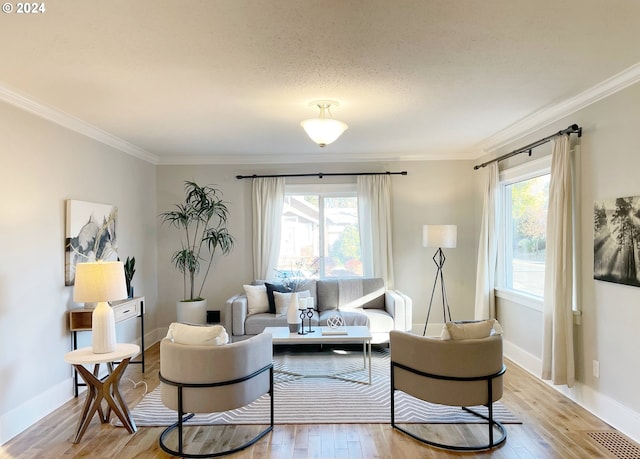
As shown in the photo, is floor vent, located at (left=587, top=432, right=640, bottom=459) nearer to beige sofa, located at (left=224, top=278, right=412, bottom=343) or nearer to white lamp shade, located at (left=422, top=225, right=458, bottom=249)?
beige sofa, located at (left=224, top=278, right=412, bottom=343)

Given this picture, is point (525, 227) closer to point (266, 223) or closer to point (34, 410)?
point (266, 223)

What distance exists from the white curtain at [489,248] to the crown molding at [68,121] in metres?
4.46

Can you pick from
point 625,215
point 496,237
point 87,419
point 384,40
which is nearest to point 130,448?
point 87,419

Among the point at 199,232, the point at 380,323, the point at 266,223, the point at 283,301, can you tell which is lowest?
the point at 380,323

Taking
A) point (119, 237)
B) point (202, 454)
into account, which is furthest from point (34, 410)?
point (119, 237)

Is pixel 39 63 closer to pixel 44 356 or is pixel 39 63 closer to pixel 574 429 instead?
pixel 44 356

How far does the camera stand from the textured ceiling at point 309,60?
2145mm

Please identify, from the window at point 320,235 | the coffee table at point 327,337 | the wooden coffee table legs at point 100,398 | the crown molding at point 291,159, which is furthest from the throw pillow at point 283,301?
the wooden coffee table legs at point 100,398

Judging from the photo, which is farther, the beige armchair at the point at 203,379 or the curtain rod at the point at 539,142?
the curtain rod at the point at 539,142

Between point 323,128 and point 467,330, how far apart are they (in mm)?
1916

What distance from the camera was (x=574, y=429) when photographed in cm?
320

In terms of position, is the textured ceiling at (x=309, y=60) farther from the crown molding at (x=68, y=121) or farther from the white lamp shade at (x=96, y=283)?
the white lamp shade at (x=96, y=283)

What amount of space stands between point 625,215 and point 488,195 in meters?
2.23

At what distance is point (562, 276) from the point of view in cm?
366
